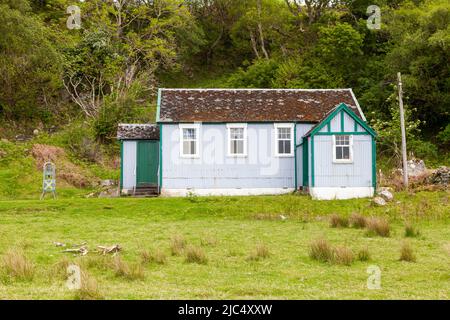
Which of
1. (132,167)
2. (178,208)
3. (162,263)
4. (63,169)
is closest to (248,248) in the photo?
(162,263)

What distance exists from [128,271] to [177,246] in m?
3.46

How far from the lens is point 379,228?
16.5m

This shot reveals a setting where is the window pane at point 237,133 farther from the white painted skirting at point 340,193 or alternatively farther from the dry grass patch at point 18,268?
the dry grass patch at point 18,268

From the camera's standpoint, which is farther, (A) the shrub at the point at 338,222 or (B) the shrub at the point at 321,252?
(A) the shrub at the point at 338,222

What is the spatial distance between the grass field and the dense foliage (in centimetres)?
1583

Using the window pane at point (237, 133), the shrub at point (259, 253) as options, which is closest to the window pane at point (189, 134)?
the window pane at point (237, 133)

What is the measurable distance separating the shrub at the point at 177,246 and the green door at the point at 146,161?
15735 millimetres

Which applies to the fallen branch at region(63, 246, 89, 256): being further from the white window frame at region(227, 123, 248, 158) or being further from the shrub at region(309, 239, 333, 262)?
the white window frame at region(227, 123, 248, 158)

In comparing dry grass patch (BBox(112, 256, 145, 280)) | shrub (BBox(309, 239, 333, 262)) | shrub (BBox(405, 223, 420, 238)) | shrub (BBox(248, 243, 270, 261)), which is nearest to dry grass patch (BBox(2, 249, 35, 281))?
dry grass patch (BBox(112, 256, 145, 280))

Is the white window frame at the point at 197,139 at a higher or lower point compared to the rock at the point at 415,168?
higher

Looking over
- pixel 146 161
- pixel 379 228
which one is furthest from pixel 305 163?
pixel 379 228

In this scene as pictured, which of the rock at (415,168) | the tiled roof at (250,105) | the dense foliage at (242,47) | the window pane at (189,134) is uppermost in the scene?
the dense foliage at (242,47)

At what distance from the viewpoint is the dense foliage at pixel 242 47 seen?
1540 inches

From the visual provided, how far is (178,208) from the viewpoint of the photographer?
2384 cm
